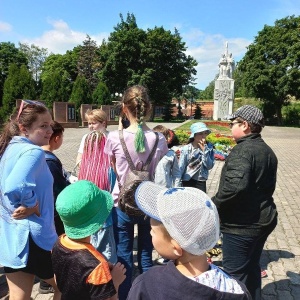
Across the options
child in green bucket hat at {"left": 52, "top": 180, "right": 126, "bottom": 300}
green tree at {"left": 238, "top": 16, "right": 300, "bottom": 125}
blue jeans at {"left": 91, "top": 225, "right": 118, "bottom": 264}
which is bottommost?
blue jeans at {"left": 91, "top": 225, "right": 118, "bottom": 264}

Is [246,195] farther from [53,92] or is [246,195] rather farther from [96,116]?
[53,92]

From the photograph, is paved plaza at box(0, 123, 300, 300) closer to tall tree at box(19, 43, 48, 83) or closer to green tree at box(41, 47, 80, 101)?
green tree at box(41, 47, 80, 101)

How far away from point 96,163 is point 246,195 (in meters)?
1.48

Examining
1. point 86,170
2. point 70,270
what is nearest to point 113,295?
point 70,270

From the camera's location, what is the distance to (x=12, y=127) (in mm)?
2318

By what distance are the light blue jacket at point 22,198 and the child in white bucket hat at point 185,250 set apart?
1007mm

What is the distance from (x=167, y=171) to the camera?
10.1 feet

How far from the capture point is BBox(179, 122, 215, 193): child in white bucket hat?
13.8ft

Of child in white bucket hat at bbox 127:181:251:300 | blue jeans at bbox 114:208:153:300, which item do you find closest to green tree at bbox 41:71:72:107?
blue jeans at bbox 114:208:153:300

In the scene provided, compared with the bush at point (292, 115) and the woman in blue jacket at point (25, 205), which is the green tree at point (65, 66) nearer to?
the bush at point (292, 115)

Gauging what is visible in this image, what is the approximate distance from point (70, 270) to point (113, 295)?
0.28 metres

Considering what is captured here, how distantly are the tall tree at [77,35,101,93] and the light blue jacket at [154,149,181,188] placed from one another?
157 ft

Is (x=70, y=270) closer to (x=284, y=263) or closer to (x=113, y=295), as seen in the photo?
(x=113, y=295)

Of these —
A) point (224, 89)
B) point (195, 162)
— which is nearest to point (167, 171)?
point (195, 162)
